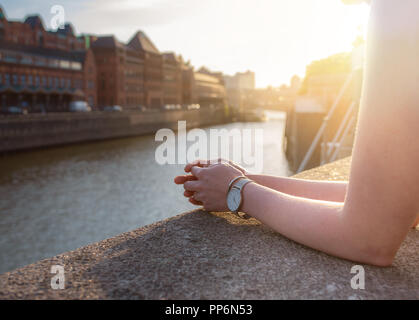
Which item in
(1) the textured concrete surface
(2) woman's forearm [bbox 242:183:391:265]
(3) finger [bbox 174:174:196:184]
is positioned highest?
(3) finger [bbox 174:174:196:184]

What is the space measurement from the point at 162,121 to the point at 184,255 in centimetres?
4318


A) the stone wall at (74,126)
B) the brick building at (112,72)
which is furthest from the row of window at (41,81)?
the stone wall at (74,126)

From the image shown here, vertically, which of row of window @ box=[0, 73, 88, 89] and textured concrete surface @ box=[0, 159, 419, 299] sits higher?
row of window @ box=[0, 73, 88, 89]

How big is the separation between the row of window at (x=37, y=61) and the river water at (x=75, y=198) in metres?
9.78

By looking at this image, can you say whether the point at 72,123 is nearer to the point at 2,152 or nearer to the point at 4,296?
the point at 2,152

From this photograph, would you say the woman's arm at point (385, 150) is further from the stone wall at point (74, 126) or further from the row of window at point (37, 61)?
the row of window at point (37, 61)

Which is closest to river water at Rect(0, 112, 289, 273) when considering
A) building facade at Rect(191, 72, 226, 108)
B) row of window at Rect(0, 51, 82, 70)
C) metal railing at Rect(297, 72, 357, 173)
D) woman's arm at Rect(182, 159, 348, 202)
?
metal railing at Rect(297, 72, 357, 173)

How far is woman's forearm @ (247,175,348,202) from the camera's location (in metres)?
1.43

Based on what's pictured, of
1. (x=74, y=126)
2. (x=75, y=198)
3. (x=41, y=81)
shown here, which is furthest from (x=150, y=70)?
(x=75, y=198)

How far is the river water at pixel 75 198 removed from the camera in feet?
38.1

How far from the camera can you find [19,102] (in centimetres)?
3148

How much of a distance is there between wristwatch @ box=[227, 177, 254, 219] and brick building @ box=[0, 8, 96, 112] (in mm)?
32130

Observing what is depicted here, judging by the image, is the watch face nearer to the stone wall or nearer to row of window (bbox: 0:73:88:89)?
the stone wall
